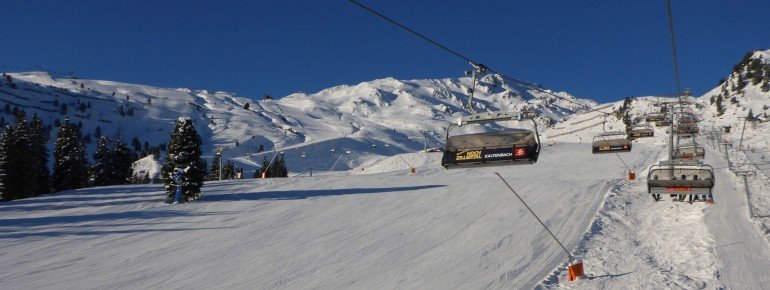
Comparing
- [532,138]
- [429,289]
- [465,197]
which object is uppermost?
[532,138]

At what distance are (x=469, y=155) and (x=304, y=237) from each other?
32.5 ft

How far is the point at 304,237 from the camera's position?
20.2m

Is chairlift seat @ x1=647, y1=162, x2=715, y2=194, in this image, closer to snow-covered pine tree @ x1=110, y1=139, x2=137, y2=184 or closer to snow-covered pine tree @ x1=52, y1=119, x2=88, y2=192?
snow-covered pine tree @ x1=52, y1=119, x2=88, y2=192

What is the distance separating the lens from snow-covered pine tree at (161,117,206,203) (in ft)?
102

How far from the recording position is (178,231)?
2172 centimetres

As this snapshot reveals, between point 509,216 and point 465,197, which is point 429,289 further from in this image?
point 465,197

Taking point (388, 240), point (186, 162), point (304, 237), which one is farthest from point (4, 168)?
point (388, 240)

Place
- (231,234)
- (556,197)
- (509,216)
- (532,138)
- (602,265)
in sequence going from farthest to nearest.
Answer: (556,197), (509,216), (231,234), (602,265), (532,138)

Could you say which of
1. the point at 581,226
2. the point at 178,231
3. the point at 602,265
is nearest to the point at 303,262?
the point at 178,231

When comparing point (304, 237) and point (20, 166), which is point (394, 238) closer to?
point (304, 237)

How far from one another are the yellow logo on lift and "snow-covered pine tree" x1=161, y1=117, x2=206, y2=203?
2305cm

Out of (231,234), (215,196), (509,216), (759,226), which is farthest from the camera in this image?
(215,196)

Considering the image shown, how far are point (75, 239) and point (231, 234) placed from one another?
20.3 feet

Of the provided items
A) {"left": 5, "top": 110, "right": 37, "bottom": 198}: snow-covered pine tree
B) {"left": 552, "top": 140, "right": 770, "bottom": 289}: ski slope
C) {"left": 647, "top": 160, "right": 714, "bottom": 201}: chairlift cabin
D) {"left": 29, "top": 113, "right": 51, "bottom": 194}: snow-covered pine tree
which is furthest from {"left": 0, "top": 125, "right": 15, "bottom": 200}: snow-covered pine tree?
{"left": 647, "top": 160, "right": 714, "bottom": 201}: chairlift cabin
